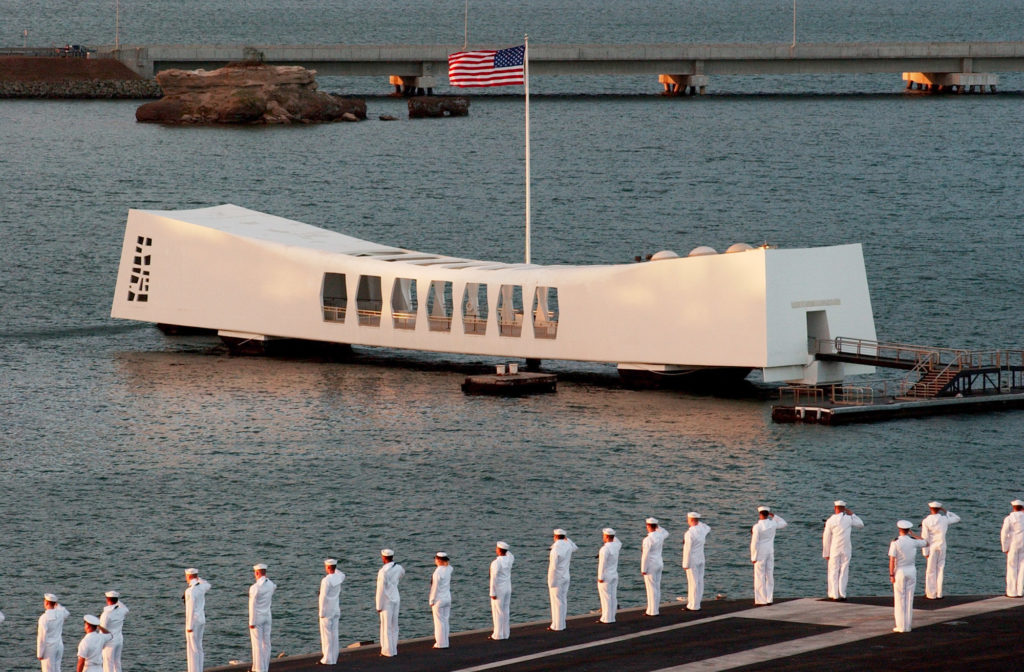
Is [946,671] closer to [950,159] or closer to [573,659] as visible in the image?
[573,659]

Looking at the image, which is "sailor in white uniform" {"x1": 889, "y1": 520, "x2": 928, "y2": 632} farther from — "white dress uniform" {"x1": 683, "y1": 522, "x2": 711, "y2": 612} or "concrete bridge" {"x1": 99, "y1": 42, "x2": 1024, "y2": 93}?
"concrete bridge" {"x1": 99, "y1": 42, "x2": 1024, "y2": 93}

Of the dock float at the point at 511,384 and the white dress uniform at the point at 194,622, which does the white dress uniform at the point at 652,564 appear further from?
the dock float at the point at 511,384

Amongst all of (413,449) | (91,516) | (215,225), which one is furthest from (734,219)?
(91,516)

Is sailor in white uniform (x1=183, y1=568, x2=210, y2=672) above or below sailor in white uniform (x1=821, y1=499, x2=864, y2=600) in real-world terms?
below

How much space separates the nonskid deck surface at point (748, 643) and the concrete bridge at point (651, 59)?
147 m

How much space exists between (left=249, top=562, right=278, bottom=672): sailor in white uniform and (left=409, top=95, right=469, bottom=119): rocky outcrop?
490ft

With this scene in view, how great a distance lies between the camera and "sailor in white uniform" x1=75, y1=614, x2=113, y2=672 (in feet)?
105

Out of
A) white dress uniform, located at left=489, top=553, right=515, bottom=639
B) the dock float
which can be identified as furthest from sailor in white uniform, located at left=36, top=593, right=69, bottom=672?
the dock float

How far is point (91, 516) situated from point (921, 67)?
507ft

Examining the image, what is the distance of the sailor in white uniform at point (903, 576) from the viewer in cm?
3428

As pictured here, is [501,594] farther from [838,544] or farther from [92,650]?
[92,650]

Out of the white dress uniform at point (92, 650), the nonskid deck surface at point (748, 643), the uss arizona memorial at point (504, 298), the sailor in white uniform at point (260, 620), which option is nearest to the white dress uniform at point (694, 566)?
the nonskid deck surface at point (748, 643)

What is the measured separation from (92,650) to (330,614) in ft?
15.7

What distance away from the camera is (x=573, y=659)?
108 feet
